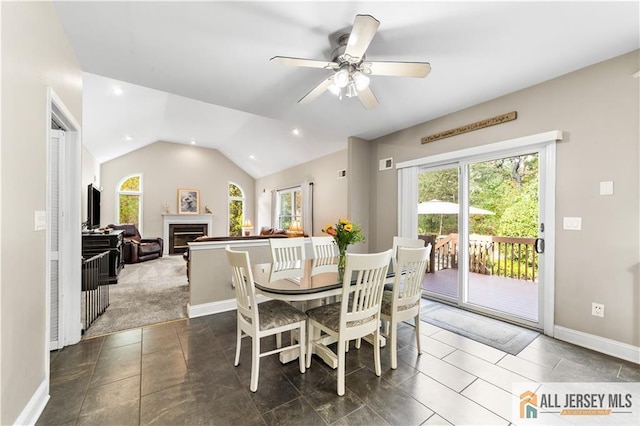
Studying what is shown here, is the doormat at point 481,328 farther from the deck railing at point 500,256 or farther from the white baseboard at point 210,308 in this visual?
the white baseboard at point 210,308

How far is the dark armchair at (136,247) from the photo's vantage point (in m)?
6.32

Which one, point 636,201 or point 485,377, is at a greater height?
point 636,201

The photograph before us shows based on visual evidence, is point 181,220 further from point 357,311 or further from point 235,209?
point 357,311

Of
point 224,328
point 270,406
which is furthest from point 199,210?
point 270,406

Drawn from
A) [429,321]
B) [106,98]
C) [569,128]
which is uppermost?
[106,98]

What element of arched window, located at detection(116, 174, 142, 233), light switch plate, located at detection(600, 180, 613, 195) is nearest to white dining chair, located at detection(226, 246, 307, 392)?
light switch plate, located at detection(600, 180, 613, 195)

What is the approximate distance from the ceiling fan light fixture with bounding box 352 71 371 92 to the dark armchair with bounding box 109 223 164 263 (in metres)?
6.69

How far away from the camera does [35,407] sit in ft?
5.21

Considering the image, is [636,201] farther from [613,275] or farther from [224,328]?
[224,328]

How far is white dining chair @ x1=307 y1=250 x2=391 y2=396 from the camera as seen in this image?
1.81 m

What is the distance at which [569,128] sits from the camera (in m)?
2.64

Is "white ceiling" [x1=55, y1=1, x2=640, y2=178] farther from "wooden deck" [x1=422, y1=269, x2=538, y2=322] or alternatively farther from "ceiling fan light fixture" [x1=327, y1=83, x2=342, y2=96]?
"wooden deck" [x1=422, y1=269, x2=538, y2=322]

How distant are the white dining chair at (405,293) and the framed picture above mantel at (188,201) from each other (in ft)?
26.2

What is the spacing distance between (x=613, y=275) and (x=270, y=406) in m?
3.15
